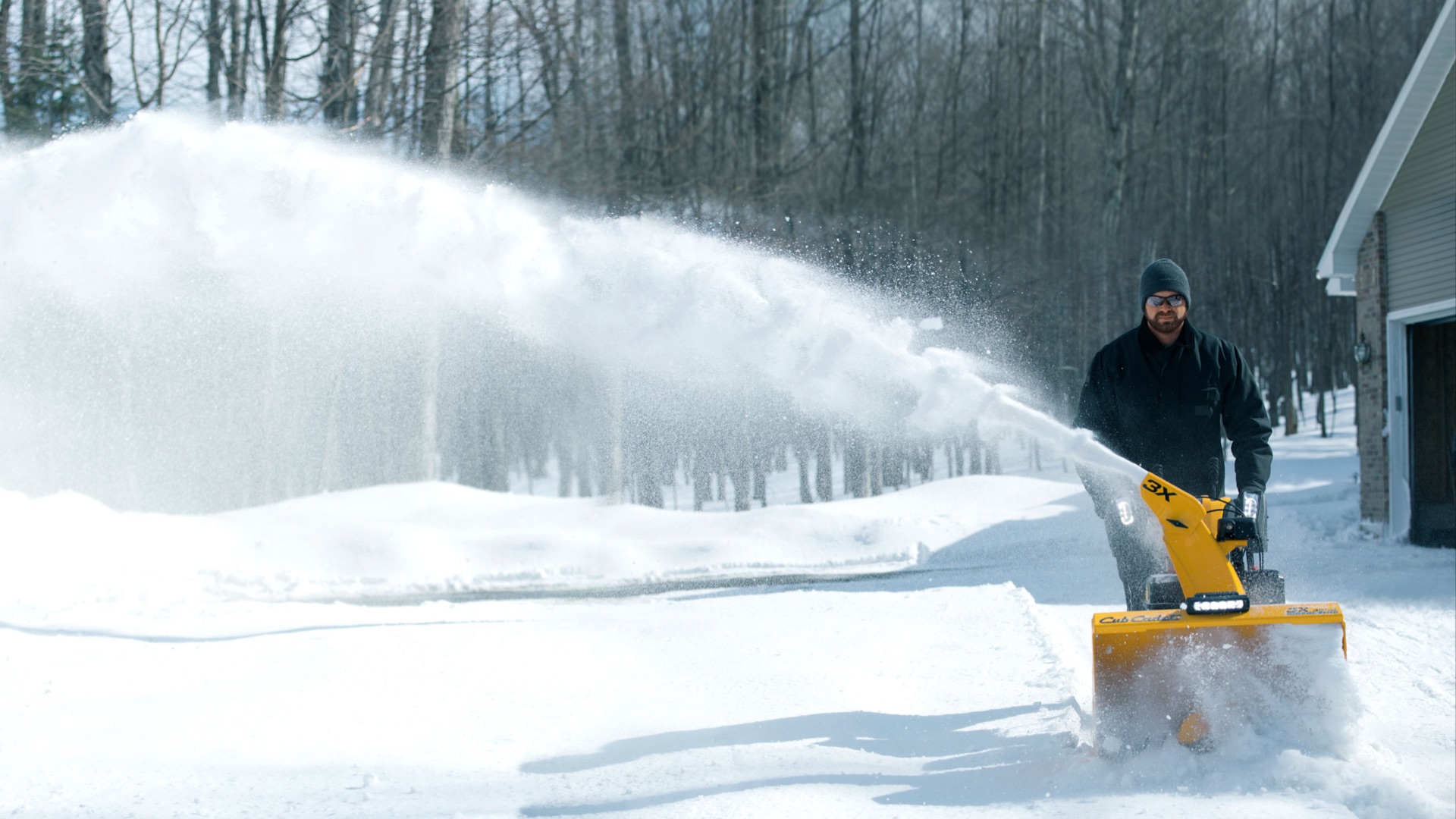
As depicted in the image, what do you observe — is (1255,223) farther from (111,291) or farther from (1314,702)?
(1314,702)

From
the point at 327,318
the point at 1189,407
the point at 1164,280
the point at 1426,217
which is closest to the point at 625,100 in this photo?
the point at 327,318

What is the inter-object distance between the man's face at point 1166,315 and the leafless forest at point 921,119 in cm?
1290

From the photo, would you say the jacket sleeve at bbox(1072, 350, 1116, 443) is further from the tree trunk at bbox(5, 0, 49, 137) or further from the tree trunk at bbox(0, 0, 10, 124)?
the tree trunk at bbox(0, 0, 10, 124)

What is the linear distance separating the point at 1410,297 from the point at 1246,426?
1025 cm

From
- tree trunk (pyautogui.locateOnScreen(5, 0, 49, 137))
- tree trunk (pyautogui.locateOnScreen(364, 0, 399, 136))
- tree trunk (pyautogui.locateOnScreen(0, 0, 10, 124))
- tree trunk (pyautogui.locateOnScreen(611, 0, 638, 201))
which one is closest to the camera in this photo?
tree trunk (pyautogui.locateOnScreen(0, 0, 10, 124))

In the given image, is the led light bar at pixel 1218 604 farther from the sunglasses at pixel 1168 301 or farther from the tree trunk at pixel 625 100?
the tree trunk at pixel 625 100

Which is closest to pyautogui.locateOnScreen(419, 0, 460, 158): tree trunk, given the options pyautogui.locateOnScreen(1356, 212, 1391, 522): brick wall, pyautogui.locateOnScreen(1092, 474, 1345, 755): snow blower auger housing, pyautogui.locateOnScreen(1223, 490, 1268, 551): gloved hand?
pyautogui.locateOnScreen(1356, 212, 1391, 522): brick wall

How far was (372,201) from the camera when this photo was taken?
879 cm

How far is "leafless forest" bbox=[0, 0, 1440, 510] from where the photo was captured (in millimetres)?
17625

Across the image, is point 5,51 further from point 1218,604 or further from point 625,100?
point 1218,604

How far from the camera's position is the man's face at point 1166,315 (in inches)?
175

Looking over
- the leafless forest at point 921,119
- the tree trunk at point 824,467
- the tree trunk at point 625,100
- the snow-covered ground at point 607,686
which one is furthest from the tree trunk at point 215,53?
the tree trunk at point 824,467

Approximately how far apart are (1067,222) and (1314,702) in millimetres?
32697

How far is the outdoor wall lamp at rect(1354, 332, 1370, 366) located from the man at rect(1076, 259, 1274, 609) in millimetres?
10376
